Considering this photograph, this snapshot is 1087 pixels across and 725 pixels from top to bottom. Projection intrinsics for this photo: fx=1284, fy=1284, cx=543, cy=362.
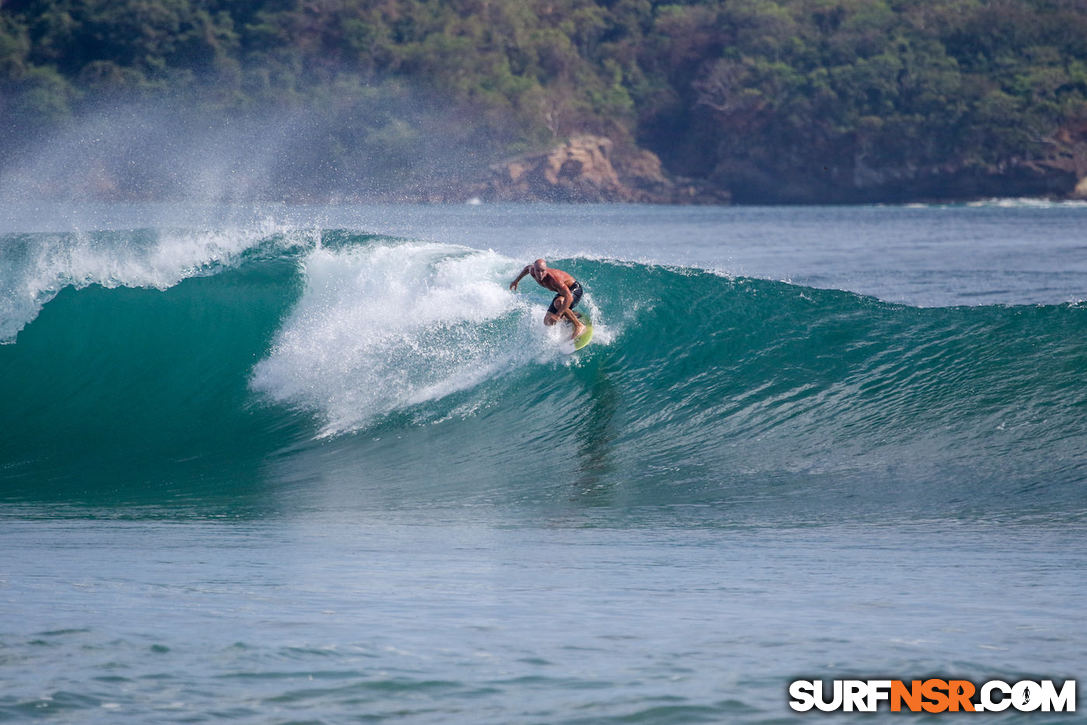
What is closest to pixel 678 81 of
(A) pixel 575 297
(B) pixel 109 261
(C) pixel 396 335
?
(B) pixel 109 261

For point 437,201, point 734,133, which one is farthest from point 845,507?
point 734,133

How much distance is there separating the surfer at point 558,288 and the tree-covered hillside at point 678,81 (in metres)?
67.0

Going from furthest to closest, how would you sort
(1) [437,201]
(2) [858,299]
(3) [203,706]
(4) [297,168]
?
1. (1) [437,201]
2. (4) [297,168]
3. (2) [858,299]
4. (3) [203,706]

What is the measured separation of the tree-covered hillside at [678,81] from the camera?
269ft

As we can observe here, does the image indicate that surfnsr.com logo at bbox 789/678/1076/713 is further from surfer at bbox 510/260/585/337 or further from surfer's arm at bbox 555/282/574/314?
surfer's arm at bbox 555/282/574/314

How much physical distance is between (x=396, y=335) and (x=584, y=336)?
188 cm

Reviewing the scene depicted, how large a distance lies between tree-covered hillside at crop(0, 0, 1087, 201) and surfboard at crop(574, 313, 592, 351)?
66.5 meters

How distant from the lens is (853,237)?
46.6m

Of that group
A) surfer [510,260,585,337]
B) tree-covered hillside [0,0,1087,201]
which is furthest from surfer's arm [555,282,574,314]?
tree-covered hillside [0,0,1087,201]

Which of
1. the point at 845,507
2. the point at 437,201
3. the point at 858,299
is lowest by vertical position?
the point at 845,507

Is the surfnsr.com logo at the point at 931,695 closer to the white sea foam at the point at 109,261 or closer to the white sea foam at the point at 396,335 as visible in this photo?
the white sea foam at the point at 396,335

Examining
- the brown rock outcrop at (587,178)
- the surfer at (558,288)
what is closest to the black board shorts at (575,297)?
the surfer at (558,288)

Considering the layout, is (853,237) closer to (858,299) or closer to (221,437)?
(858,299)

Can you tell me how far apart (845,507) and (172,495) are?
4772 mm
